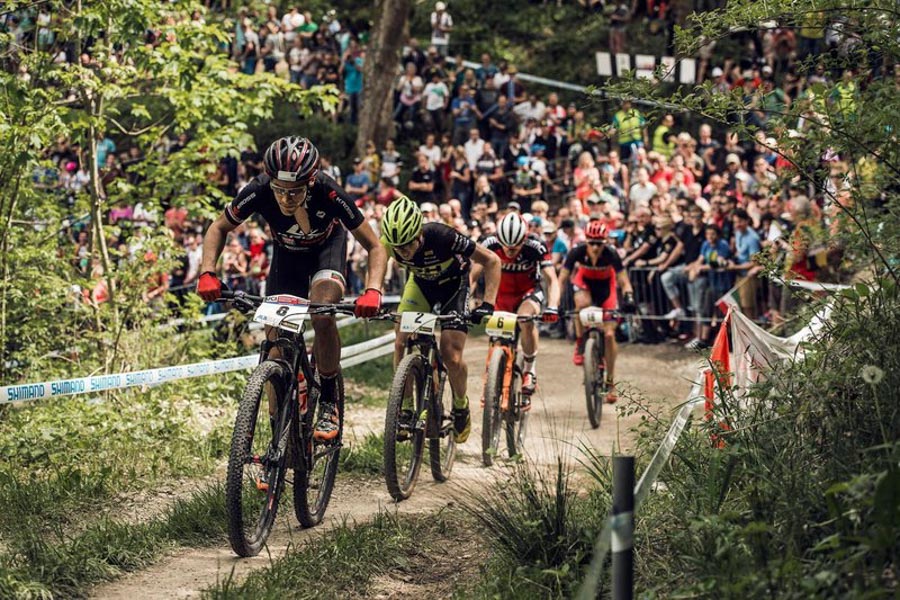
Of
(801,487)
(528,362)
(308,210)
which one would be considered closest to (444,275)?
(308,210)

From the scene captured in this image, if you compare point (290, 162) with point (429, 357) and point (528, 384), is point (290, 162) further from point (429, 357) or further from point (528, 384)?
point (528, 384)

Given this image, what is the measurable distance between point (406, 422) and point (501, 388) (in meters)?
1.95

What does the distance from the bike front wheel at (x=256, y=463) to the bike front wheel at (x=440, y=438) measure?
165cm

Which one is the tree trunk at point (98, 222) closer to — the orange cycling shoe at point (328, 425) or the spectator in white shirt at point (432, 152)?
the orange cycling shoe at point (328, 425)

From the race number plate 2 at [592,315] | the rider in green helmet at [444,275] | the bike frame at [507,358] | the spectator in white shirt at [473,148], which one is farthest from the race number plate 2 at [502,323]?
the spectator in white shirt at [473,148]

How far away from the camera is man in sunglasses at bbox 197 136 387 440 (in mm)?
7238

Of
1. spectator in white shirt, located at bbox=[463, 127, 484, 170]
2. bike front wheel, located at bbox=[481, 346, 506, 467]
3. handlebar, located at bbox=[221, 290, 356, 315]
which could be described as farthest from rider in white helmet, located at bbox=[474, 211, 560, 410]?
spectator in white shirt, located at bbox=[463, 127, 484, 170]

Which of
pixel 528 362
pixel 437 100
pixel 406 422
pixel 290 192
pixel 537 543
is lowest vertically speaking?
pixel 537 543

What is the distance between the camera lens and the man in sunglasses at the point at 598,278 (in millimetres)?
11953

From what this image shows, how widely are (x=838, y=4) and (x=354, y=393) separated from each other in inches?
311

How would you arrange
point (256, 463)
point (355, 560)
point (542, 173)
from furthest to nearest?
point (542, 173), point (256, 463), point (355, 560)

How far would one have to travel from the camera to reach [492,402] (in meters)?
9.69

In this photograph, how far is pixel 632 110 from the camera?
20.5ft

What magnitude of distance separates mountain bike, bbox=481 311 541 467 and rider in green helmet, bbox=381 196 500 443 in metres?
0.42
